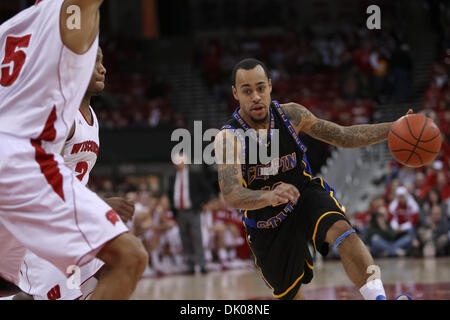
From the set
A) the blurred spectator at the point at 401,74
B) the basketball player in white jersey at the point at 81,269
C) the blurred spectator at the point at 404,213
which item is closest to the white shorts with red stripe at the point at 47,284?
the basketball player in white jersey at the point at 81,269

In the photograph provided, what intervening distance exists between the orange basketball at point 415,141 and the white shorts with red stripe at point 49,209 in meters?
2.10

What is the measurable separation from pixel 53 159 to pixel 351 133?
2263 millimetres

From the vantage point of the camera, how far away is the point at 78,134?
146 inches

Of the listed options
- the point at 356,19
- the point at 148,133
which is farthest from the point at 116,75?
the point at 356,19

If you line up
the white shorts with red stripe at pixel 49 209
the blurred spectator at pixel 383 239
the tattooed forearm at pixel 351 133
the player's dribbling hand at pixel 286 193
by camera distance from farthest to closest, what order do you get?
the blurred spectator at pixel 383 239
the tattooed forearm at pixel 351 133
the player's dribbling hand at pixel 286 193
the white shorts with red stripe at pixel 49 209

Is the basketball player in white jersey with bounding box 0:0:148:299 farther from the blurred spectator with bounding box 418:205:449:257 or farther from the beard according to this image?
the blurred spectator with bounding box 418:205:449:257

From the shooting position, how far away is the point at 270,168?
432cm

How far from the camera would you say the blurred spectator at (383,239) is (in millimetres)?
11625

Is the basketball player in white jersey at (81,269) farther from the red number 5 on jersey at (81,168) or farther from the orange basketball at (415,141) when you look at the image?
the orange basketball at (415,141)

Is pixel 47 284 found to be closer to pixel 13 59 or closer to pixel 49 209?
pixel 49 209

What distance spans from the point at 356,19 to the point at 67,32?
63.6 ft

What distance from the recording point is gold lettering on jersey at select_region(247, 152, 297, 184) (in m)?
4.31

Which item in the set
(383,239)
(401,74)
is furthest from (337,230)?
(401,74)
